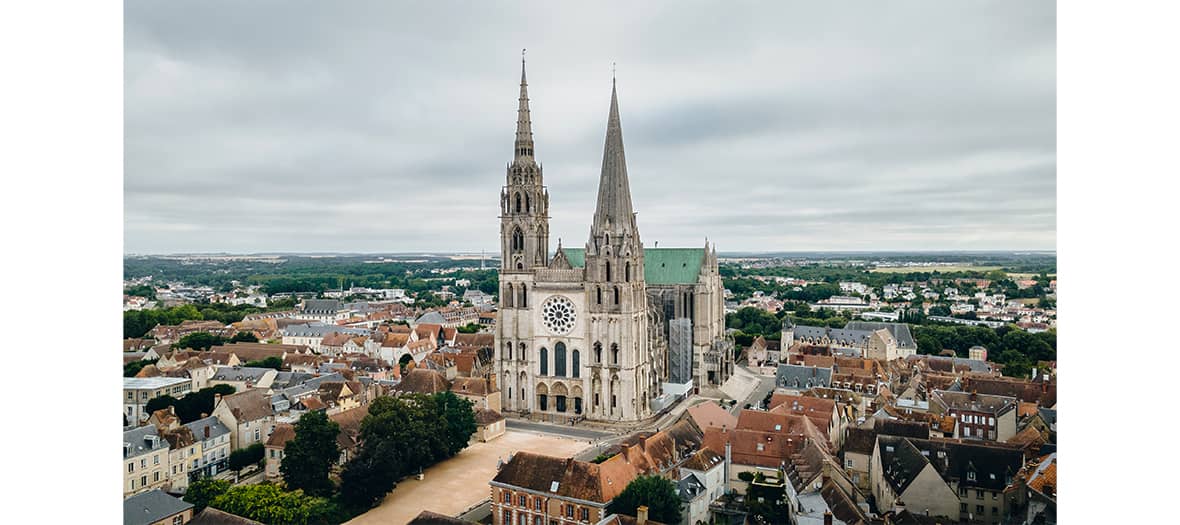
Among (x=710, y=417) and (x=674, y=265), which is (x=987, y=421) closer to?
(x=710, y=417)

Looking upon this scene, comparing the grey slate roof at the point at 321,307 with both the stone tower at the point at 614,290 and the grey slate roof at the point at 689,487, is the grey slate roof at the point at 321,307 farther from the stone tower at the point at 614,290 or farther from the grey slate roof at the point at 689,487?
the grey slate roof at the point at 689,487

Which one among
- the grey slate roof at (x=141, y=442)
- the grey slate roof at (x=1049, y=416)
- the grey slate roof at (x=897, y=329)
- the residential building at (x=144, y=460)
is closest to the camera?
the residential building at (x=144, y=460)

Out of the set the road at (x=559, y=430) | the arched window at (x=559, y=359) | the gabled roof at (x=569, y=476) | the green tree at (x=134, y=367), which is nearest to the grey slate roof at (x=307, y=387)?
the road at (x=559, y=430)

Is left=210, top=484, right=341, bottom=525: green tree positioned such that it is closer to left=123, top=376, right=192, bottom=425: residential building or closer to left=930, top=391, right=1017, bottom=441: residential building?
left=123, top=376, right=192, bottom=425: residential building

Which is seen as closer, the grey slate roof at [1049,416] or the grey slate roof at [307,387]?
the grey slate roof at [1049,416]

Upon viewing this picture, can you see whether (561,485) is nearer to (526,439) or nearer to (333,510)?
(333,510)

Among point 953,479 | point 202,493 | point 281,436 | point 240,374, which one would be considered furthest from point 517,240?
point 953,479
